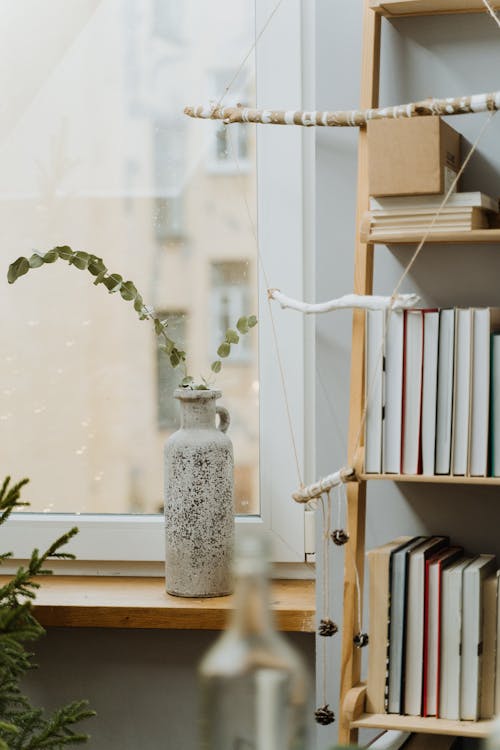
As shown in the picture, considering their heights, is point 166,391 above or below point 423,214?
below

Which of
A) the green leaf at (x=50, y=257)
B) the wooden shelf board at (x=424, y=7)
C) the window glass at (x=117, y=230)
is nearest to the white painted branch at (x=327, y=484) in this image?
the window glass at (x=117, y=230)

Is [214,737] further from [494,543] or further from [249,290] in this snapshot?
[249,290]

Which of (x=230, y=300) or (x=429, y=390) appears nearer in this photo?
(x=429, y=390)

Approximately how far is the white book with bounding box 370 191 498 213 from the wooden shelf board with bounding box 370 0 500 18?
323 mm

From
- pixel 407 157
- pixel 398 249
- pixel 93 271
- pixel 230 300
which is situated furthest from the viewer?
pixel 230 300

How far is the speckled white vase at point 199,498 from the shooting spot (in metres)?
1.89

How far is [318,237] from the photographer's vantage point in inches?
71.5

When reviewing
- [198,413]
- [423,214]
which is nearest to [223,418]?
[198,413]

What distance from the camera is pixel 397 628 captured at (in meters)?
1.60

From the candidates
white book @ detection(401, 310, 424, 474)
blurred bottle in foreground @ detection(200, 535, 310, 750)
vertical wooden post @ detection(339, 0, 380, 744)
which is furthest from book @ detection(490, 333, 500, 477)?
blurred bottle in foreground @ detection(200, 535, 310, 750)

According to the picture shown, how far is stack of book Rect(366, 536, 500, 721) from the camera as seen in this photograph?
1.57 m

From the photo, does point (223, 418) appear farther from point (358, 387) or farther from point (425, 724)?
point (425, 724)

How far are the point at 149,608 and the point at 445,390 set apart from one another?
28.1 inches

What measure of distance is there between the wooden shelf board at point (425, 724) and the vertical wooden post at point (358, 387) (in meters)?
0.07
